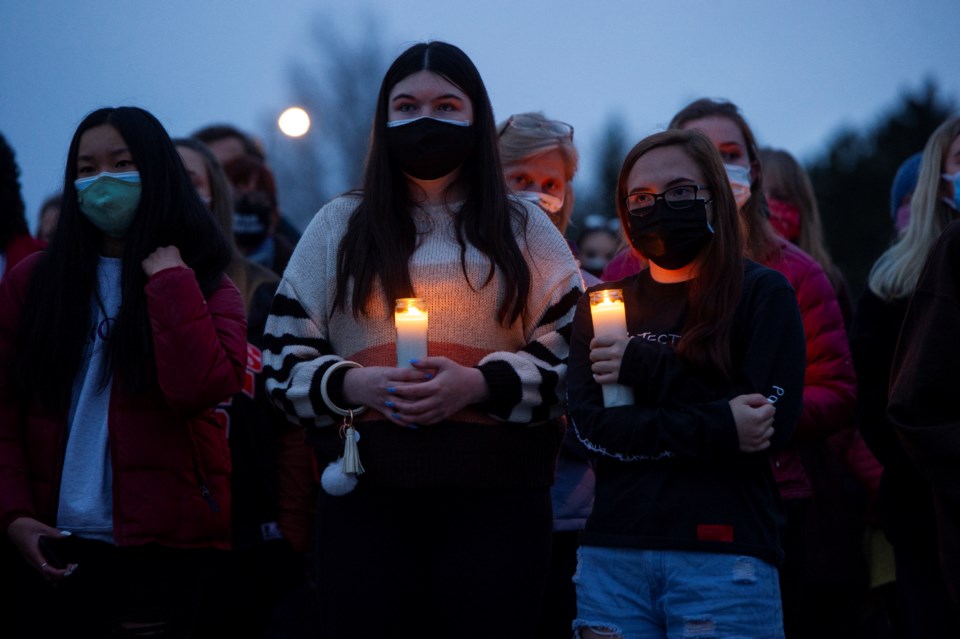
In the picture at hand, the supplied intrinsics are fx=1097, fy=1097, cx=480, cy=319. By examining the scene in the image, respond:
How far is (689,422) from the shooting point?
3.16 meters

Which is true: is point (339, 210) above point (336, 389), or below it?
above

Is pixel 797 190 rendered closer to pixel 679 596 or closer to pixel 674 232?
pixel 674 232

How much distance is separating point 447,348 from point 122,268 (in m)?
1.27

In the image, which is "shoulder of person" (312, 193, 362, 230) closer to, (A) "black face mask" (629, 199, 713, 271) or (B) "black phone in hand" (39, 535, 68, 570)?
(A) "black face mask" (629, 199, 713, 271)

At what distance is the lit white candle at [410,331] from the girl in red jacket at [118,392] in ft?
2.53

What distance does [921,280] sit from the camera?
338cm

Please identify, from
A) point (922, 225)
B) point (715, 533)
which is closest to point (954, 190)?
point (922, 225)

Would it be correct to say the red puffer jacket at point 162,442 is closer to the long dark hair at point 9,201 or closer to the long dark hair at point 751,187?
the long dark hair at point 9,201

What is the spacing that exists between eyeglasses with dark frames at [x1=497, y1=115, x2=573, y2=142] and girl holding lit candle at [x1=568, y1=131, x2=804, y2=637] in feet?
4.95

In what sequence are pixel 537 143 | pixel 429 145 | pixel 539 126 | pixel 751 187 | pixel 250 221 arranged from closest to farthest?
pixel 429 145
pixel 751 187
pixel 537 143
pixel 539 126
pixel 250 221

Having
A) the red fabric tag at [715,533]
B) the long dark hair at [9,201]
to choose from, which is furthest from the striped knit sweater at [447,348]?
the long dark hair at [9,201]

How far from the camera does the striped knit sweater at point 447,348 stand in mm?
3275

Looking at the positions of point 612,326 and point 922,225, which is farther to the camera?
point 922,225

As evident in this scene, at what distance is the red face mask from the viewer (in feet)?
19.5
